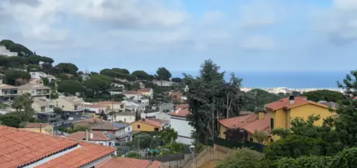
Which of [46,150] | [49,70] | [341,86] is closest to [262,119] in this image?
[341,86]

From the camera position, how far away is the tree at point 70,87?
295 ft

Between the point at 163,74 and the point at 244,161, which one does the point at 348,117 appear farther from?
the point at 163,74

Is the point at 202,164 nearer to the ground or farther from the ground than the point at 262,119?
Result: nearer to the ground

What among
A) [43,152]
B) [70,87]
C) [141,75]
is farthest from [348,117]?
[141,75]

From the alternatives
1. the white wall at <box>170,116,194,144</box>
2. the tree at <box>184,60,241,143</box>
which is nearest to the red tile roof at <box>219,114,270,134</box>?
the tree at <box>184,60,241,143</box>

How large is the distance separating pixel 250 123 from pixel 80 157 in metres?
17.8

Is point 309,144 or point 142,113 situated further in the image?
point 142,113

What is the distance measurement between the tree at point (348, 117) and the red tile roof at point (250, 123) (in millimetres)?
7832

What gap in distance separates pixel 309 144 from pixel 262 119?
12.0 meters

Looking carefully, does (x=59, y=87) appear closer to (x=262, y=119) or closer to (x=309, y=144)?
(x=262, y=119)

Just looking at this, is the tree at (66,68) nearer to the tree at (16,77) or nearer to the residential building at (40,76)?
the residential building at (40,76)

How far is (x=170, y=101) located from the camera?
98438 millimetres

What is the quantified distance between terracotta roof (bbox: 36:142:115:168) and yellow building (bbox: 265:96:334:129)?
1428 centimetres

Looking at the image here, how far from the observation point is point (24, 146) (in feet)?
28.3
